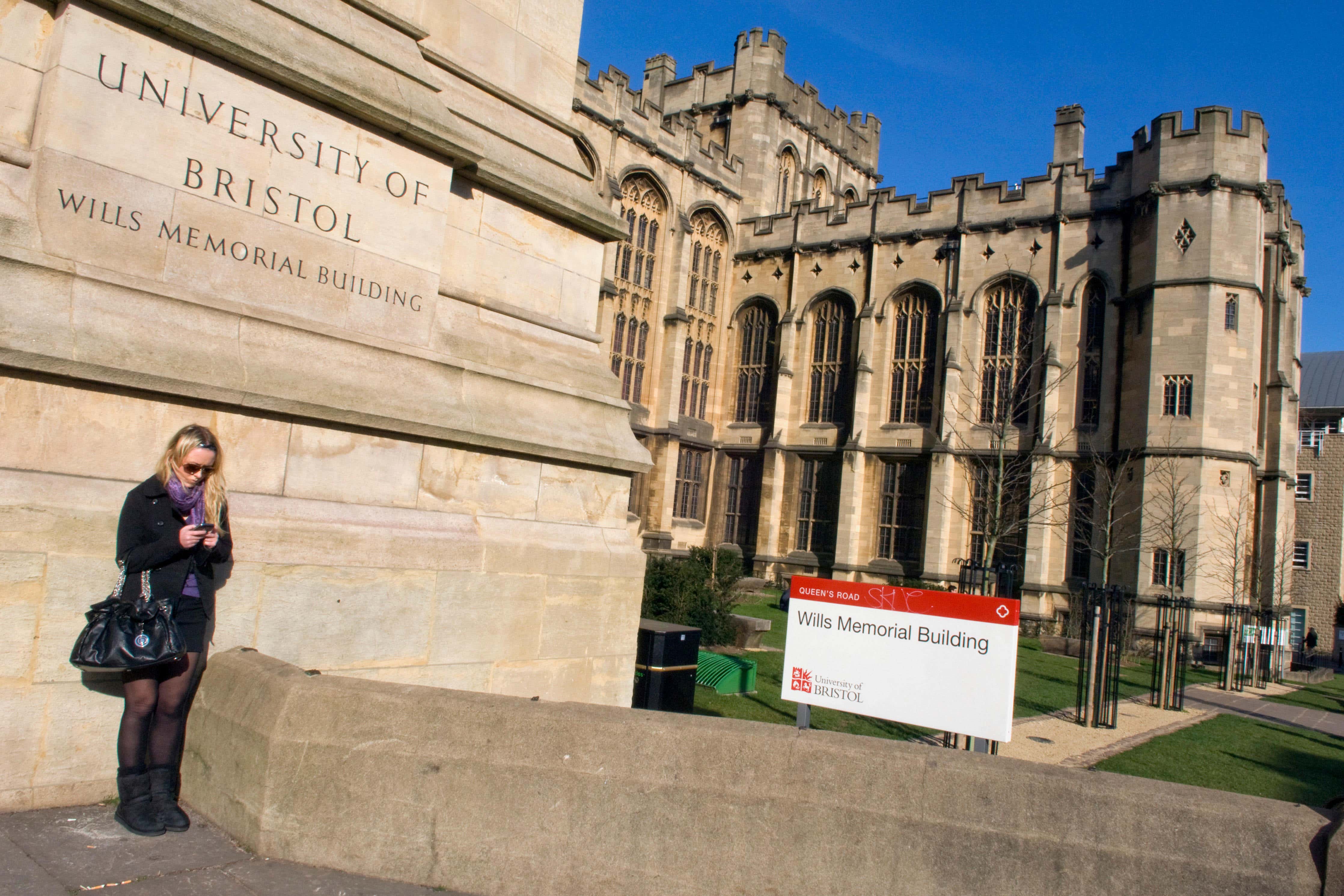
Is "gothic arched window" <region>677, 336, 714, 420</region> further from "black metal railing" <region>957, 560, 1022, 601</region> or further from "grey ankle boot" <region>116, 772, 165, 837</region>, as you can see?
"grey ankle boot" <region>116, 772, 165, 837</region>

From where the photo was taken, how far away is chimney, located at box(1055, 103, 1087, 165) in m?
28.3

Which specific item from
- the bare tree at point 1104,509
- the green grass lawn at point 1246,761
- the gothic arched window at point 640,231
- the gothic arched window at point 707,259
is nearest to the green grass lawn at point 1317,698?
the green grass lawn at point 1246,761

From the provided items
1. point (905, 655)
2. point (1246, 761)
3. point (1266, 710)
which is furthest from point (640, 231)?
point (905, 655)

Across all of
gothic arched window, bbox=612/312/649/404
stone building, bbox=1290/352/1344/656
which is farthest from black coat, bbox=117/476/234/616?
stone building, bbox=1290/352/1344/656

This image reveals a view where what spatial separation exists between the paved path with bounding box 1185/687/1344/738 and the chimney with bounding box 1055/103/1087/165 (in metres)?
18.2

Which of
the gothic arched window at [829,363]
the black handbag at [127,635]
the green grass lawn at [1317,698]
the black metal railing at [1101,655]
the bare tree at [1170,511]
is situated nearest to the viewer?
the black handbag at [127,635]

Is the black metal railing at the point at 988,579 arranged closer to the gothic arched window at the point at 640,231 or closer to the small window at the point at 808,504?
the small window at the point at 808,504

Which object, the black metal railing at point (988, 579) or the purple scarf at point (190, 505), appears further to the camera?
the black metal railing at point (988, 579)

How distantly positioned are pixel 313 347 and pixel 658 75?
36.4 meters

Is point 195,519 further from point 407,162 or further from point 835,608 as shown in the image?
point 835,608

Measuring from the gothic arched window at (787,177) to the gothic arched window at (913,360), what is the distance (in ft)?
26.1

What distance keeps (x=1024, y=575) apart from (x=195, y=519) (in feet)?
84.1

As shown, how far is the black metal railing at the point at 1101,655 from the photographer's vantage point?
36.7ft

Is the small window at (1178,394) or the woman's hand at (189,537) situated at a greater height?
the small window at (1178,394)
